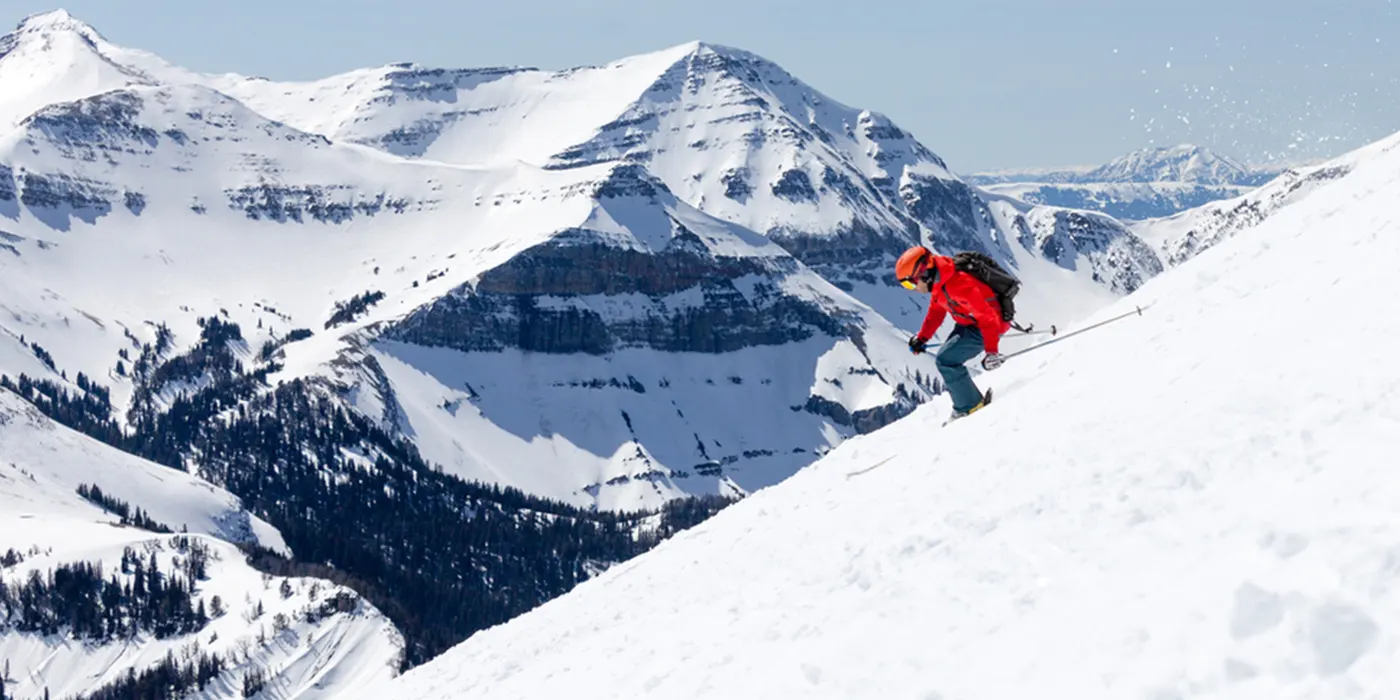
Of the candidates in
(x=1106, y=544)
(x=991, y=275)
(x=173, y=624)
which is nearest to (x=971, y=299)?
(x=991, y=275)

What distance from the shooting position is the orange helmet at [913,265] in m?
27.8

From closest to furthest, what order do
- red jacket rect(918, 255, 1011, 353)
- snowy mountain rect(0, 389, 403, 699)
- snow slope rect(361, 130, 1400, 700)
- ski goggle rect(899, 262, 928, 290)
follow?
snow slope rect(361, 130, 1400, 700), ski goggle rect(899, 262, 928, 290), red jacket rect(918, 255, 1011, 353), snowy mountain rect(0, 389, 403, 699)

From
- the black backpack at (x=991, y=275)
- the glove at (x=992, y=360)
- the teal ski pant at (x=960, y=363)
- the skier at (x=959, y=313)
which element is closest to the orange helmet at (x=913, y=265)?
the skier at (x=959, y=313)

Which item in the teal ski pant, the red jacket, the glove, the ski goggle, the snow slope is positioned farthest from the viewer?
the glove

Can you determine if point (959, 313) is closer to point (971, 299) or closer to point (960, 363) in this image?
point (971, 299)

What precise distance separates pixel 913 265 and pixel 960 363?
2.55m

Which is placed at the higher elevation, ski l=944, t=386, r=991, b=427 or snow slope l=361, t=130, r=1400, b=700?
ski l=944, t=386, r=991, b=427

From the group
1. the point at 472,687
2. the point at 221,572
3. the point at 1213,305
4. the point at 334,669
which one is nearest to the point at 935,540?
the point at 1213,305

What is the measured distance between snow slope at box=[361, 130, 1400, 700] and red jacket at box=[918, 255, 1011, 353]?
1.52 m

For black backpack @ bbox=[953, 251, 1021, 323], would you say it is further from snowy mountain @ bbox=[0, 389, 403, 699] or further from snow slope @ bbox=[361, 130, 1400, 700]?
snowy mountain @ bbox=[0, 389, 403, 699]

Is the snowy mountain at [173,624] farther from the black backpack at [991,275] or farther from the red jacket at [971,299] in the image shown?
the black backpack at [991,275]

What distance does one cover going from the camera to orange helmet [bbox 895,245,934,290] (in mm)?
27781

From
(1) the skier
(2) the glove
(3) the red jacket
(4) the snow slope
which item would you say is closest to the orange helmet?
(1) the skier

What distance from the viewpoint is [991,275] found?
27906 mm
